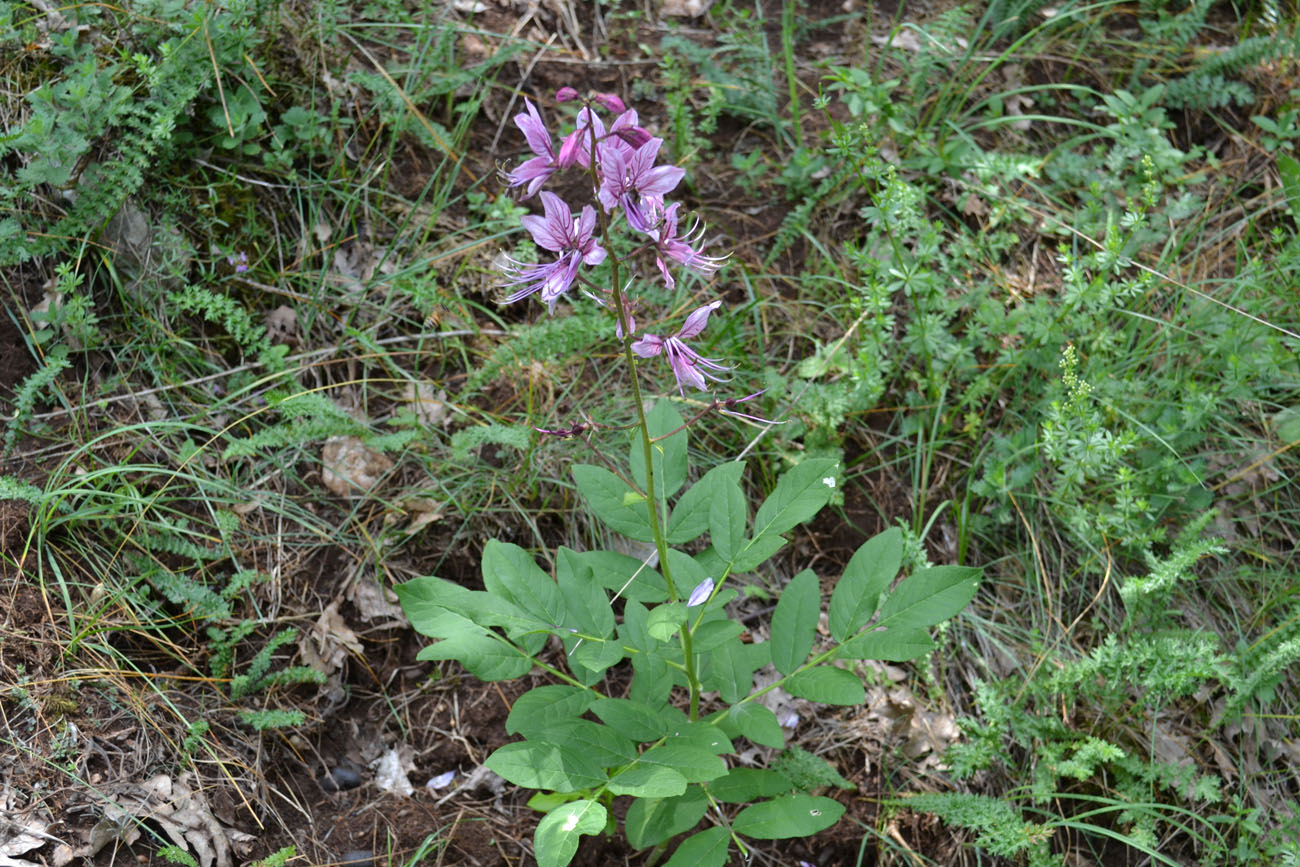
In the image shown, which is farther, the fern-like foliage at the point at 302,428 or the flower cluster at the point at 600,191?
the fern-like foliage at the point at 302,428

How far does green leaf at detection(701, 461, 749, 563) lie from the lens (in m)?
2.15

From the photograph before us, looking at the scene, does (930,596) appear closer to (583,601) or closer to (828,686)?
(828,686)

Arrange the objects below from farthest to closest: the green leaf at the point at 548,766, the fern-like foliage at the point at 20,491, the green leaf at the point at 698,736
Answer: the fern-like foliage at the point at 20,491
the green leaf at the point at 698,736
the green leaf at the point at 548,766

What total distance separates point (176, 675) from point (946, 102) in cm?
346

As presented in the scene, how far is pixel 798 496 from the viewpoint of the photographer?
2209 mm

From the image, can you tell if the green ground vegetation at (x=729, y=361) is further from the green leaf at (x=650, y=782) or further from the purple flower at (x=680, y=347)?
the green leaf at (x=650, y=782)

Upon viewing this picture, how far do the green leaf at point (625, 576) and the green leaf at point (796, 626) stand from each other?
296 millimetres

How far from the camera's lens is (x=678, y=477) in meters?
2.29

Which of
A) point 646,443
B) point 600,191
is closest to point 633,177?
point 600,191

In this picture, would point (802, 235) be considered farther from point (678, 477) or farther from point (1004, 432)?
point (678, 477)

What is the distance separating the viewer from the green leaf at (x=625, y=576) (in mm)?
2221

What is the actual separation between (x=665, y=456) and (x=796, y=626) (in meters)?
0.50

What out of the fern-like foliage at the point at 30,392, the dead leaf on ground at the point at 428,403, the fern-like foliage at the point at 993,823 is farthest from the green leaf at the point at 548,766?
the fern-like foliage at the point at 30,392

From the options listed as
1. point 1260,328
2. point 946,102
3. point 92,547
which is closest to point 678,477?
point 92,547
